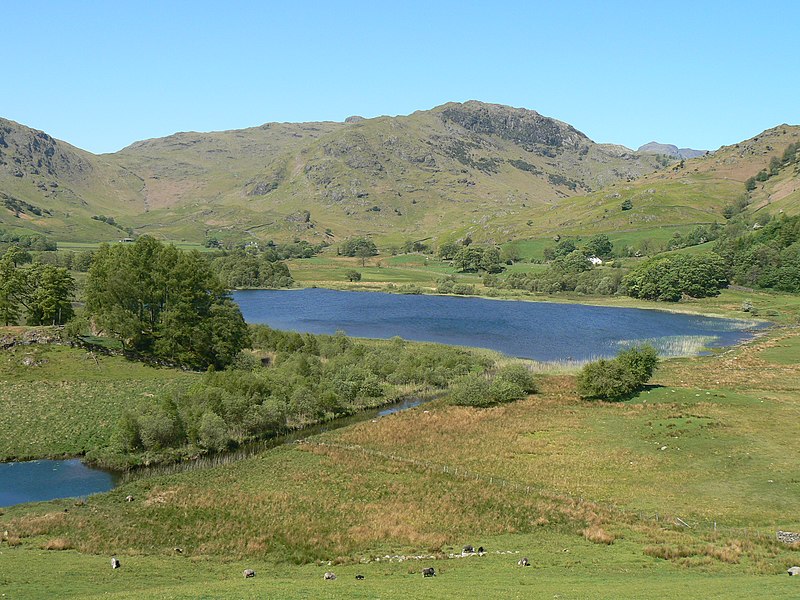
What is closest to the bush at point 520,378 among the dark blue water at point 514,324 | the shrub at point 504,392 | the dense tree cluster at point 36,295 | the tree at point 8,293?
the shrub at point 504,392

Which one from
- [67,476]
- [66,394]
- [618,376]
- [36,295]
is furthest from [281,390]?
[36,295]

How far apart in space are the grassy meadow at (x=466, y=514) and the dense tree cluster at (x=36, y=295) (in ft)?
78.2

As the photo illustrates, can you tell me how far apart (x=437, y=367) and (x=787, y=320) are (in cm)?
10896

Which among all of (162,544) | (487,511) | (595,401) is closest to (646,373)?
(595,401)

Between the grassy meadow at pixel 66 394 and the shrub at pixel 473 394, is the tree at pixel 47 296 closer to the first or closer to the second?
the grassy meadow at pixel 66 394

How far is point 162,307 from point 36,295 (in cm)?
1989

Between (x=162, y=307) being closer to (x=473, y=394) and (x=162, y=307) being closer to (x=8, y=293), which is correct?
(x=8, y=293)

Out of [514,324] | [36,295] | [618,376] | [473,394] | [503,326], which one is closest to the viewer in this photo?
[473,394]

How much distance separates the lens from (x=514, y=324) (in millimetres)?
154250

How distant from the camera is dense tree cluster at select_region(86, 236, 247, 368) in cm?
8656

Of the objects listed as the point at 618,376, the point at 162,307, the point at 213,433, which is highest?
the point at 162,307

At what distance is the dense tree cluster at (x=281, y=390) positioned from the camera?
60.7 m

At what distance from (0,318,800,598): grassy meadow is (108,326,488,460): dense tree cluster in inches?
237

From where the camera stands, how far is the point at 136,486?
50406 millimetres
